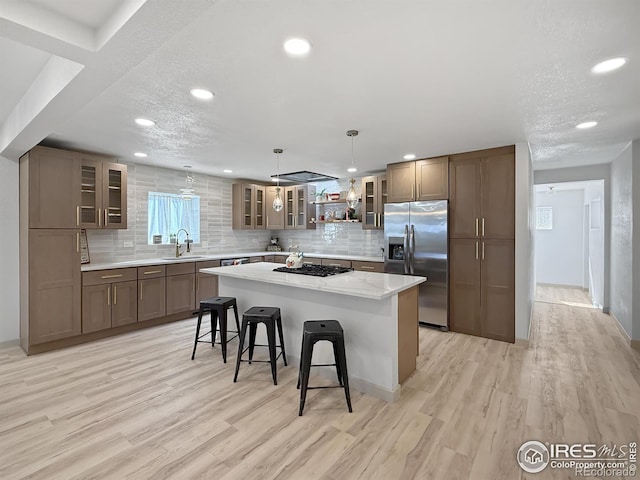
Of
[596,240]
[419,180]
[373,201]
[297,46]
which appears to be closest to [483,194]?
[419,180]

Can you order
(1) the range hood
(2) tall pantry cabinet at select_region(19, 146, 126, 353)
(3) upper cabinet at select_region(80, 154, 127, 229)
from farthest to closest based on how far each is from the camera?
(1) the range hood, (3) upper cabinet at select_region(80, 154, 127, 229), (2) tall pantry cabinet at select_region(19, 146, 126, 353)

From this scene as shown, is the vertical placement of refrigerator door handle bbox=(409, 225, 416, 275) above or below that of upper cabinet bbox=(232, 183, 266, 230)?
below

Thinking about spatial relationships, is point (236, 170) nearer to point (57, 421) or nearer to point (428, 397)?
point (57, 421)

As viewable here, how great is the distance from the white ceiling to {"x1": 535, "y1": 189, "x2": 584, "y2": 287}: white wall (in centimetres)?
451

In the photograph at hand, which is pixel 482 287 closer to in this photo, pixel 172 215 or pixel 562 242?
pixel 172 215

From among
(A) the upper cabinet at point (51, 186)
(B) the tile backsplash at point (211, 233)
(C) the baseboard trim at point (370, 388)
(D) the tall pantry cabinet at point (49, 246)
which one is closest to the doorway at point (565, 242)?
(B) the tile backsplash at point (211, 233)

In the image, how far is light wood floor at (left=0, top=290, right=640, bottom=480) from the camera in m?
1.86

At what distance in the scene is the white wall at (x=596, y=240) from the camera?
5.36 metres

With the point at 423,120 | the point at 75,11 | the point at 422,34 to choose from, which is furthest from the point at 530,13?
the point at 75,11

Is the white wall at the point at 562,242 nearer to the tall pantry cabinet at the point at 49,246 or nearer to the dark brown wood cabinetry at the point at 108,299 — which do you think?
the dark brown wood cabinetry at the point at 108,299

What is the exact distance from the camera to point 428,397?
8.59 feet

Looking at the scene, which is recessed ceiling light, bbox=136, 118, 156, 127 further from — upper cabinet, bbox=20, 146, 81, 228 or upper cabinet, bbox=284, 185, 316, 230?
upper cabinet, bbox=284, 185, 316, 230

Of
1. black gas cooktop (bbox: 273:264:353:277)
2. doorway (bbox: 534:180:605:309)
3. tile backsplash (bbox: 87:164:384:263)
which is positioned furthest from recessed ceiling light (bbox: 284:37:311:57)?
doorway (bbox: 534:180:605:309)

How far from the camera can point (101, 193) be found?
416 centimetres
